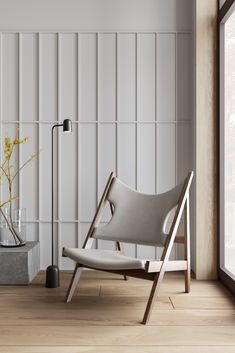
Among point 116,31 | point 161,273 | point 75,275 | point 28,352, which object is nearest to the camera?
point 28,352

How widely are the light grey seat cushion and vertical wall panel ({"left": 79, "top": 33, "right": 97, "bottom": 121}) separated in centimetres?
137

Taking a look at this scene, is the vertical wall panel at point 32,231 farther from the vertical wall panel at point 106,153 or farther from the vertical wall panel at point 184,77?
the vertical wall panel at point 184,77

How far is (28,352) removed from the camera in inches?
85.2

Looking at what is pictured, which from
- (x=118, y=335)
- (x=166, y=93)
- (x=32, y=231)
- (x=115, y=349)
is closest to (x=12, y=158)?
(x=32, y=231)

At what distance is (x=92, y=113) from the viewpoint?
4043 mm

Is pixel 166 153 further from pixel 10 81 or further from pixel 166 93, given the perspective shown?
pixel 10 81

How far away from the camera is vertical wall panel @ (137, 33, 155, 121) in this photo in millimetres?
4043

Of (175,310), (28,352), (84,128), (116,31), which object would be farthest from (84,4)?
(28,352)

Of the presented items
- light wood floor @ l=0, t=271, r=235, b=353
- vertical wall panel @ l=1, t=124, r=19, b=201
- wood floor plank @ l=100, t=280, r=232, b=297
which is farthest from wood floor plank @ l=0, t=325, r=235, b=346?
vertical wall panel @ l=1, t=124, r=19, b=201

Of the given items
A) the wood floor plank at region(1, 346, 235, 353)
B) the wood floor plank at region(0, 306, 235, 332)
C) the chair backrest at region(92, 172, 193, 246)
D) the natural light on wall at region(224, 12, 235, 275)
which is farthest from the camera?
the natural light on wall at region(224, 12, 235, 275)

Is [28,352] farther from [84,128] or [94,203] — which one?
[84,128]

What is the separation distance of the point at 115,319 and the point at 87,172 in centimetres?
163

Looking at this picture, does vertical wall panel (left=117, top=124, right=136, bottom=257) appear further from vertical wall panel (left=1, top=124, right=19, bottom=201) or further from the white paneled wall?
vertical wall panel (left=1, top=124, right=19, bottom=201)

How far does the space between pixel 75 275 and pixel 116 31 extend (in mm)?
2109
